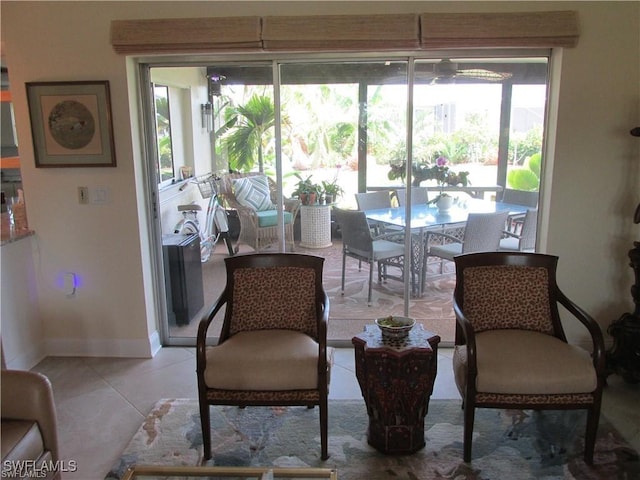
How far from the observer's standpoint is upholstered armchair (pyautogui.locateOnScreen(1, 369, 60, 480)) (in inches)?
73.9

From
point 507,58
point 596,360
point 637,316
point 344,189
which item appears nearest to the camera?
point 596,360

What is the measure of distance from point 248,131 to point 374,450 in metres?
2.19

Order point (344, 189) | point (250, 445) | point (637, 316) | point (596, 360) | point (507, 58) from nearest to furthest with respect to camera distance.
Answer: point (596, 360)
point (250, 445)
point (637, 316)
point (507, 58)
point (344, 189)

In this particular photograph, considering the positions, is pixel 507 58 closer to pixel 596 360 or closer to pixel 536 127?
pixel 536 127

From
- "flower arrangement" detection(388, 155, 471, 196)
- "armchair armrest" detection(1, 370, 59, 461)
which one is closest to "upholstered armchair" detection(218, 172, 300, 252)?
"flower arrangement" detection(388, 155, 471, 196)

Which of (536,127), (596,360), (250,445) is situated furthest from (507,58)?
(250,445)

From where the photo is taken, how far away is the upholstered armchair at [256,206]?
363 centimetres

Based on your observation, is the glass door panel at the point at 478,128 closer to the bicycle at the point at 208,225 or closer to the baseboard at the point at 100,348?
the bicycle at the point at 208,225

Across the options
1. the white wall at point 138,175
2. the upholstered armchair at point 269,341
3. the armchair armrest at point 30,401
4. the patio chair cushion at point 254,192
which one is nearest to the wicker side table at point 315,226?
the patio chair cushion at point 254,192

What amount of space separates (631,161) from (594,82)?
1.79ft

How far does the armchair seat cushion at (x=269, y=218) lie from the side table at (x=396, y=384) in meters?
1.42

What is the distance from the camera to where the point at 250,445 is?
2500 mm

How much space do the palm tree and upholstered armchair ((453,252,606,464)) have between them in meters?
1.62

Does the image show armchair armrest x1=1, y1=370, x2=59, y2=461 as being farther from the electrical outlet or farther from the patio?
the patio
